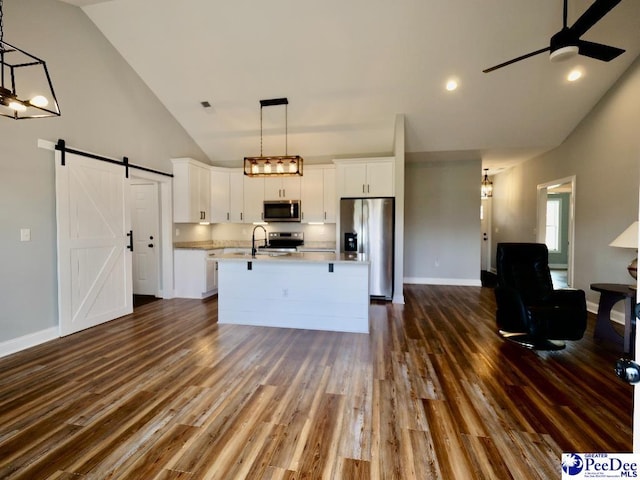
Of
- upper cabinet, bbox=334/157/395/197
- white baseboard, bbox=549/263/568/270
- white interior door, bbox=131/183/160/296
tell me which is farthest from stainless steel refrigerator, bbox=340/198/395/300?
white baseboard, bbox=549/263/568/270

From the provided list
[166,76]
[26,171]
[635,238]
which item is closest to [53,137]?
[26,171]

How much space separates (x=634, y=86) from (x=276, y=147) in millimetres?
5253

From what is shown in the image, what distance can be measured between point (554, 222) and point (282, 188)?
891 cm

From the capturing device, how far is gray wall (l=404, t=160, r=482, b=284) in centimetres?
648

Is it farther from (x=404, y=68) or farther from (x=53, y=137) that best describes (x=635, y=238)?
(x=53, y=137)

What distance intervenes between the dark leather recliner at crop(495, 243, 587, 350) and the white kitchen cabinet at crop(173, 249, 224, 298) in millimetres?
4405

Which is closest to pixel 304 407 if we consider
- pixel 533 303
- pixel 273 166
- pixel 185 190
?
pixel 533 303

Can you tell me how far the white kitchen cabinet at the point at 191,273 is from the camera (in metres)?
5.31

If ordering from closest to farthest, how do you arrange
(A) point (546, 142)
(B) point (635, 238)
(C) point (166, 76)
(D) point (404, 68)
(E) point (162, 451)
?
(E) point (162, 451)
(B) point (635, 238)
(D) point (404, 68)
(C) point (166, 76)
(A) point (546, 142)

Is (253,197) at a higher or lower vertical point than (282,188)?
lower

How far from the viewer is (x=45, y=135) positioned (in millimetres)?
3273

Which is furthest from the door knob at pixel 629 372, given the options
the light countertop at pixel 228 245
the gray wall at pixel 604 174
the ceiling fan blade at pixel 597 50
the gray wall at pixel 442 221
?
the gray wall at pixel 442 221

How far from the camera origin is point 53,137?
11.0 feet

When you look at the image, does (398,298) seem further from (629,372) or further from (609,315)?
(629,372)
